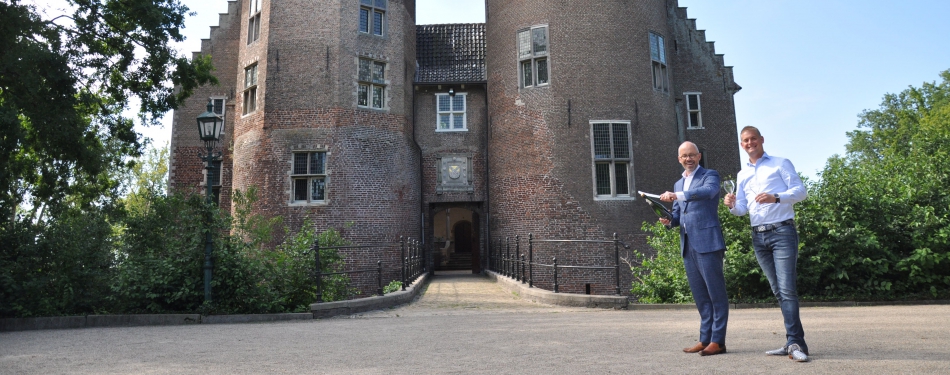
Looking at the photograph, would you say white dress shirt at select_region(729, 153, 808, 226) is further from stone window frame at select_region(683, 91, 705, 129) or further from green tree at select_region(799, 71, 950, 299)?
stone window frame at select_region(683, 91, 705, 129)

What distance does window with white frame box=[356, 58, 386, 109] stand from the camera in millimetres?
17500

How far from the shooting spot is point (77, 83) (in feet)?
39.2

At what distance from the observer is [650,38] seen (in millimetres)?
17438

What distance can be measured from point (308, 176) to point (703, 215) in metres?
14.1

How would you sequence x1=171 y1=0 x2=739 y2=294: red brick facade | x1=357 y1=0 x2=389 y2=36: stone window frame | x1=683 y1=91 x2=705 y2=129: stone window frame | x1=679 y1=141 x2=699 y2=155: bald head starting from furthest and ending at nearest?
x1=683 y1=91 x2=705 y2=129: stone window frame
x1=357 y1=0 x2=389 y2=36: stone window frame
x1=171 y1=0 x2=739 y2=294: red brick facade
x1=679 y1=141 x2=699 y2=155: bald head

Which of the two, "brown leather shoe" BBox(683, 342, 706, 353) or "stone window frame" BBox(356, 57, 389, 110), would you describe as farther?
"stone window frame" BBox(356, 57, 389, 110)

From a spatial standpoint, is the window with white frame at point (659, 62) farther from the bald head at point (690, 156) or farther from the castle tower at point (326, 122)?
the bald head at point (690, 156)

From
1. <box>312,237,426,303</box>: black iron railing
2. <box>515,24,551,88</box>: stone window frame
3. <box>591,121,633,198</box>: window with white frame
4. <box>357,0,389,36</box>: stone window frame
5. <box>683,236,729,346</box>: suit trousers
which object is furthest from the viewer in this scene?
<box>357,0,389,36</box>: stone window frame

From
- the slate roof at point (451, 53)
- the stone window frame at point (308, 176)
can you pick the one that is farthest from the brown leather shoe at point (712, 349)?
the slate roof at point (451, 53)

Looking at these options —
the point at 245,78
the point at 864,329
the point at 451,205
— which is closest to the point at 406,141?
the point at 451,205

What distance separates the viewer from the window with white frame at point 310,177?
16797 millimetres

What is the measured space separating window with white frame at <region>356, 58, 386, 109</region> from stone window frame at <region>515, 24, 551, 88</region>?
4280 mm

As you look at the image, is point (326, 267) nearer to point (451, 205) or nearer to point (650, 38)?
point (451, 205)

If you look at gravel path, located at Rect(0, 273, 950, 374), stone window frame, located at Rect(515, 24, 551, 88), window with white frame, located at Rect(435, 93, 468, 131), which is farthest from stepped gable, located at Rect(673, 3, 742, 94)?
gravel path, located at Rect(0, 273, 950, 374)
